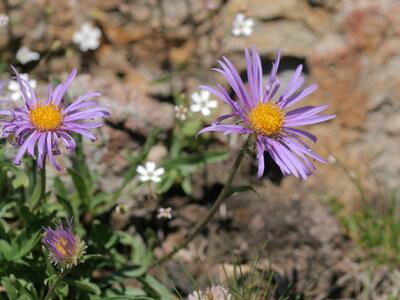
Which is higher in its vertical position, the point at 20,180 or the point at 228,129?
the point at 228,129

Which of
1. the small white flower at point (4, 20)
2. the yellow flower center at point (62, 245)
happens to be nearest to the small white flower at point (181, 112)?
the small white flower at point (4, 20)

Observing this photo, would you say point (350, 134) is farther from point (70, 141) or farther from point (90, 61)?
point (70, 141)

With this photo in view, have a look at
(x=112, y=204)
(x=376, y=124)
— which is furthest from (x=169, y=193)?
(x=376, y=124)

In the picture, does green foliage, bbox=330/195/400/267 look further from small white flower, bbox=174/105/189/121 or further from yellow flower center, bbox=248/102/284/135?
yellow flower center, bbox=248/102/284/135

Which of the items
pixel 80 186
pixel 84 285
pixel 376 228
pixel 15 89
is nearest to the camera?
pixel 84 285

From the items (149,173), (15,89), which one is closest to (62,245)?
(149,173)

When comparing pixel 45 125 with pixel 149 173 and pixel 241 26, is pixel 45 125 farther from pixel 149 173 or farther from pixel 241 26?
pixel 241 26

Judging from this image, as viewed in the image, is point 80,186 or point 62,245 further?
point 80,186
